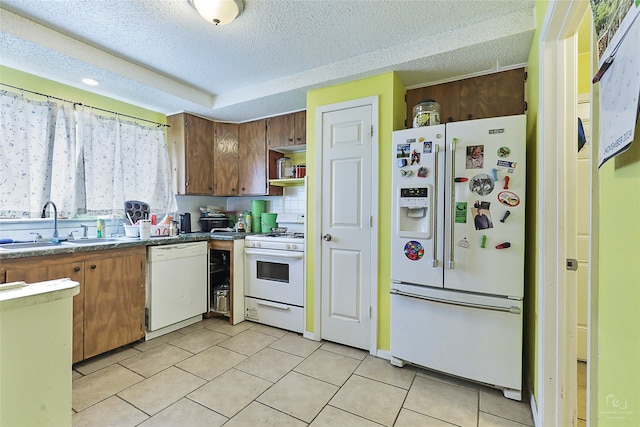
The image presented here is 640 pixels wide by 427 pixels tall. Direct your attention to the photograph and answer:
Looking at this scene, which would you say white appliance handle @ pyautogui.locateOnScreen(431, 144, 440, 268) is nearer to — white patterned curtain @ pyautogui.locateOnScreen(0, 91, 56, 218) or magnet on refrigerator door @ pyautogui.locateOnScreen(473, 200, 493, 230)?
magnet on refrigerator door @ pyautogui.locateOnScreen(473, 200, 493, 230)

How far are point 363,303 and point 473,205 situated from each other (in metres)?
1.19

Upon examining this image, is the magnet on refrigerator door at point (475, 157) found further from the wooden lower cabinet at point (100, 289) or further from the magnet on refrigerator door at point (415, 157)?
the wooden lower cabinet at point (100, 289)

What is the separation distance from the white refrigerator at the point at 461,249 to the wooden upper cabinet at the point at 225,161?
2.26 metres

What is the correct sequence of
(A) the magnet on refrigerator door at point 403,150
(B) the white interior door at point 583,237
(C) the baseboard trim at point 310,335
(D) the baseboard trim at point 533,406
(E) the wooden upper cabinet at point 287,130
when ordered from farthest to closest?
(E) the wooden upper cabinet at point 287,130 → (C) the baseboard trim at point 310,335 → (B) the white interior door at point 583,237 → (A) the magnet on refrigerator door at point 403,150 → (D) the baseboard trim at point 533,406

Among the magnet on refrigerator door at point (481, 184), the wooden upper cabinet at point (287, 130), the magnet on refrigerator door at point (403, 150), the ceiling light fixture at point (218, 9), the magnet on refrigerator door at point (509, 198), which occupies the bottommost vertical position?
the magnet on refrigerator door at point (509, 198)

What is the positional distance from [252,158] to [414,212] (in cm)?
223

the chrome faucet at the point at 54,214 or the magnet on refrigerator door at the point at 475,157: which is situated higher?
the magnet on refrigerator door at the point at 475,157

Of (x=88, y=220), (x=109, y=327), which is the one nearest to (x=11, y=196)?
(x=88, y=220)

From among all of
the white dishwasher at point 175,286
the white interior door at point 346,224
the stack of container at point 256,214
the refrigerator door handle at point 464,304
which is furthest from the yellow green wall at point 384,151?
the white dishwasher at point 175,286

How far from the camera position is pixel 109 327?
2332 millimetres

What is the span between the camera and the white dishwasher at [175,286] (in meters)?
2.63

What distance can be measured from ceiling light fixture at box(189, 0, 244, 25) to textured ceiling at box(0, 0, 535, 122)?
0.28ft

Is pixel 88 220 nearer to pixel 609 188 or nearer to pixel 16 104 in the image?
pixel 16 104

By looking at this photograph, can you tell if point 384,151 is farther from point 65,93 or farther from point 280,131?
point 65,93
